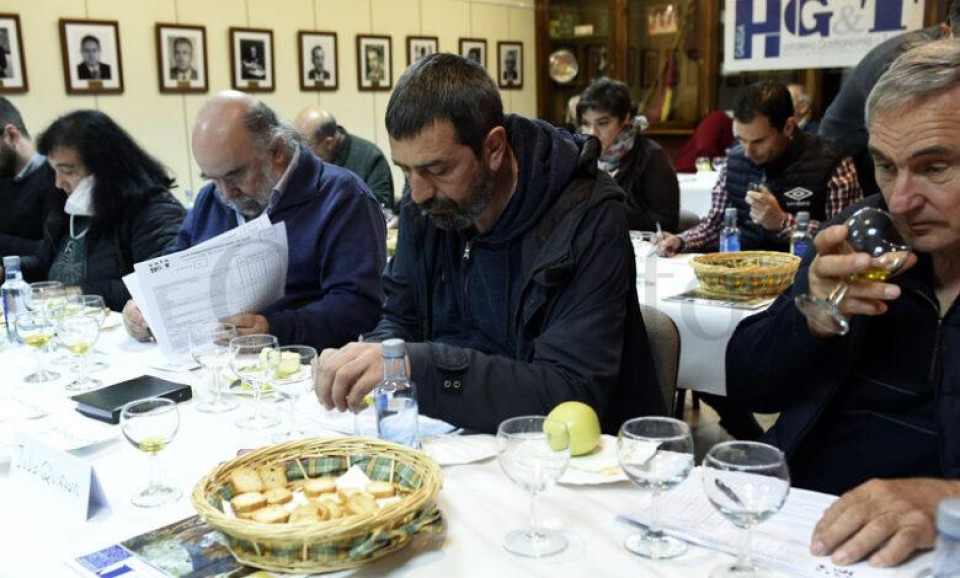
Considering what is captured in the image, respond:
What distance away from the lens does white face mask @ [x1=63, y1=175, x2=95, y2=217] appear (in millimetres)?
3279

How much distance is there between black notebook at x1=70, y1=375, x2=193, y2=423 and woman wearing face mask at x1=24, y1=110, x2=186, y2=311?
140cm

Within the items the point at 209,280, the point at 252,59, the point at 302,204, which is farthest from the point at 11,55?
the point at 209,280

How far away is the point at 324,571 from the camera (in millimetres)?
1096

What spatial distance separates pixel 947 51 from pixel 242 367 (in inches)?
55.4

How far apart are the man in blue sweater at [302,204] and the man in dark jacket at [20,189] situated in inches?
71.4

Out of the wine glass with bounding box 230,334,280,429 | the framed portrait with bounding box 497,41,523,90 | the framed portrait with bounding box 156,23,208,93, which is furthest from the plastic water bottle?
the framed portrait with bounding box 497,41,523,90

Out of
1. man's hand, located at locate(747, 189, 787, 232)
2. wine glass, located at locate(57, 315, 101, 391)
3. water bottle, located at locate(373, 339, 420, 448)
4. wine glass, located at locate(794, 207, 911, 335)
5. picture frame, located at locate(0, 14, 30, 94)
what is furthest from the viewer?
picture frame, located at locate(0, 14, 30, 94)

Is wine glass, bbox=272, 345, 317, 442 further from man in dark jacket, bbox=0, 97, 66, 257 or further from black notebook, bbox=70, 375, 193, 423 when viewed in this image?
man in dark jacket, bbox=0, 97, 66, 257

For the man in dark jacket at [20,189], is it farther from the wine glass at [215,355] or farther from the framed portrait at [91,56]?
the wine glass at [215,355]

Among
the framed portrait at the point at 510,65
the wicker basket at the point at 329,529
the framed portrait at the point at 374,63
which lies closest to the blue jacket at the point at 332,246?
the wicker basket at the point at 329,529

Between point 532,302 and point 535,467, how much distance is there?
28.1 inches

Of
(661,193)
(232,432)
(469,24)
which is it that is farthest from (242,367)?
(469,24)

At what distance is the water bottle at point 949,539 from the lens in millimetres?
850

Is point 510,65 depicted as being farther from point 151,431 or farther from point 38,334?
point 151,431
